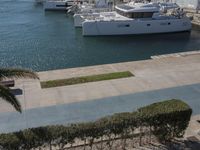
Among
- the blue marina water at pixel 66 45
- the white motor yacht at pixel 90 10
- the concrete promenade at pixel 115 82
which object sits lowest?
the blue marina water at pixel 66 45

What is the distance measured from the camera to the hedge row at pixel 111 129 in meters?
13.8

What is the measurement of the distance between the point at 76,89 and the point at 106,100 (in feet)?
8.85

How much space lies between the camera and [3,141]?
13.4m

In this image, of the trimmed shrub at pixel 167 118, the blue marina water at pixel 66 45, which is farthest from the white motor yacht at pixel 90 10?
the trimmed shrub at pixel 167 118

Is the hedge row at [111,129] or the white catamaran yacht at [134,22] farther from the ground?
the hedge row at [111,129]

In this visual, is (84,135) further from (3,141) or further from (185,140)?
(185,140)

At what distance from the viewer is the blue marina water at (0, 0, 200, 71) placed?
122 feet

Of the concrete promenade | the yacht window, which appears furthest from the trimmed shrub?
the yacht window

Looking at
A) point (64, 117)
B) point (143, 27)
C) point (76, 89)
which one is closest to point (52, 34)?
point (143, 27)

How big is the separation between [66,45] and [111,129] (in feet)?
95.9

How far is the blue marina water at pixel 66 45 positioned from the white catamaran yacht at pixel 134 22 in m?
0.90

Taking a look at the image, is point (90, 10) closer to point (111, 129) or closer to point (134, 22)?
point (134, 22)

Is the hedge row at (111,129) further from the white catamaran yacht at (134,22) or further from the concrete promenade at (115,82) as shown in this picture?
the white catamaran yacht at (134,22)

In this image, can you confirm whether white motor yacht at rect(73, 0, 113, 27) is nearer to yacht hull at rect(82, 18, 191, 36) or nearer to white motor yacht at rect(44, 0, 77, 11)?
yacht hull at rect(82, 18, 191, 36)
